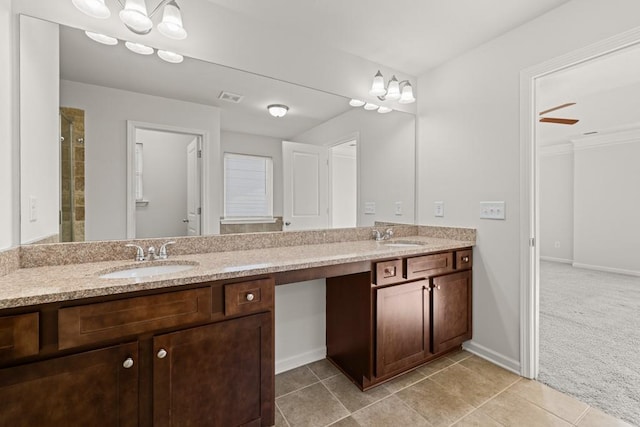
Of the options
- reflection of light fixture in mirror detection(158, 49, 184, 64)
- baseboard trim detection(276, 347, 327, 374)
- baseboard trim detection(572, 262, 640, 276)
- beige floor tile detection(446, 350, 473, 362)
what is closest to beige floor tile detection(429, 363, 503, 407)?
beige floor tile detection(446, 350, 473, 362)

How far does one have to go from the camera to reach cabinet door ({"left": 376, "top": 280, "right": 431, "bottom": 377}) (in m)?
1.79

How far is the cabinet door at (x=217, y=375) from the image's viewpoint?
3.77ft

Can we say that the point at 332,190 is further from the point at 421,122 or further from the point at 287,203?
the point at 421,122

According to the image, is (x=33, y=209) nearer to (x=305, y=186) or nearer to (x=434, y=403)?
(x=305, y=186)

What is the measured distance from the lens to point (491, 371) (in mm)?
2023

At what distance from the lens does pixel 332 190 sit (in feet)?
7.82

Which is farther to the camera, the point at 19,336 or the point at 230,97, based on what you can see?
the point at 230,97

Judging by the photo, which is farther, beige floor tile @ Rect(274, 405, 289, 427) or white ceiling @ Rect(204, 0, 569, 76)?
white ceiling @ Rect(204, 0, 569, 76)

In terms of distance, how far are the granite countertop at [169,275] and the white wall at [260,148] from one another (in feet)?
1.28

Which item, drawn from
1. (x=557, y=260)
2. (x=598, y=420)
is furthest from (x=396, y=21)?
(x=557, y=260)

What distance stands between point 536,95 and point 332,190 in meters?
1.53

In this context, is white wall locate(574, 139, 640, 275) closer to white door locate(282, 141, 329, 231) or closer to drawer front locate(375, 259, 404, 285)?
drawer front locate(375, 259, 404, 285)

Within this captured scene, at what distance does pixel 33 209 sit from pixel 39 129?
375 millimetres

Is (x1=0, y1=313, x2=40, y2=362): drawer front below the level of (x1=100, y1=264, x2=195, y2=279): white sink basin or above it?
below
